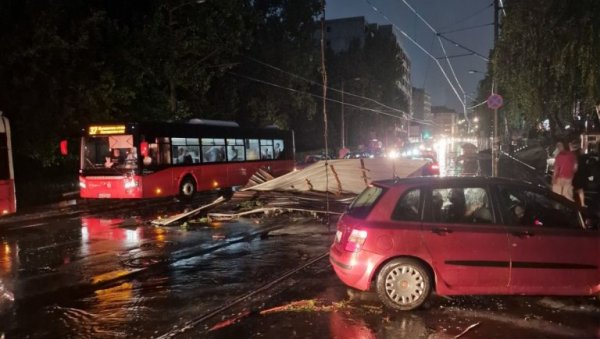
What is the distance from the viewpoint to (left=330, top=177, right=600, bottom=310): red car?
604 cm

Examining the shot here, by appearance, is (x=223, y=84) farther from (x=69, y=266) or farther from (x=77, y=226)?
(x=69, y=266)

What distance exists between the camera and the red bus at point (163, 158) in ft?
57.5

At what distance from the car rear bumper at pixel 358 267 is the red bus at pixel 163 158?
1251cm

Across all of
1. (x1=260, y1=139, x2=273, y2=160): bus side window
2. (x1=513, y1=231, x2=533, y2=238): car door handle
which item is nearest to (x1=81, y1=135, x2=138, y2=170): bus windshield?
(x1=260, y1=139, x2=273, y2=160): bus side window

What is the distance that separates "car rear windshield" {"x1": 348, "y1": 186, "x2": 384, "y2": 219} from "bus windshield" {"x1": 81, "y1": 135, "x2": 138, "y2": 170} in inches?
485

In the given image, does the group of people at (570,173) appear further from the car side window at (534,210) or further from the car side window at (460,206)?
the car side window at (460,206)

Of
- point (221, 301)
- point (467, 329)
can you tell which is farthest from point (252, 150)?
point (467, 329)

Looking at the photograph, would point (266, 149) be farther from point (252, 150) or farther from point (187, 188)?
point (187, 188)

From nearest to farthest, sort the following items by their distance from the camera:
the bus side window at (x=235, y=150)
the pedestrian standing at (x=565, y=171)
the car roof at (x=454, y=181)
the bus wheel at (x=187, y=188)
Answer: the car roof at (x=454, y=181) < the pedestrian standing at (x=565, y=171) < the bus wheel at (x=187, y=188) < the bus side window at (x=235, y=150)

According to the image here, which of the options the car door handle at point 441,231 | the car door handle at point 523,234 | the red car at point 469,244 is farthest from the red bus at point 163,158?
the car door handle at point 523,234

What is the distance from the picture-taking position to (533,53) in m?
18.4

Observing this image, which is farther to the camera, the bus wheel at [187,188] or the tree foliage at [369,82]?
the tree foliage at [369,82]

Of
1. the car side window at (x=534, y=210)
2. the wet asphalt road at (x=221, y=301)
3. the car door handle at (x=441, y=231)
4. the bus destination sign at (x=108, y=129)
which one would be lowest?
the wet asphalt road at (x=221, y=301)

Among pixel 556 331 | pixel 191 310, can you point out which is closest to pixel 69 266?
pixel 191 310
